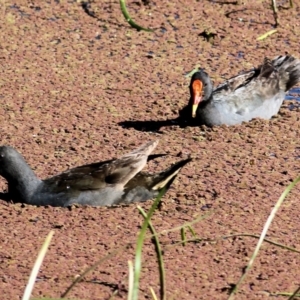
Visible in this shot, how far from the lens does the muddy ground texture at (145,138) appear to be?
6.66 metres

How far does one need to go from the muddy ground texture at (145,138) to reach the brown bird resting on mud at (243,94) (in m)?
0.14

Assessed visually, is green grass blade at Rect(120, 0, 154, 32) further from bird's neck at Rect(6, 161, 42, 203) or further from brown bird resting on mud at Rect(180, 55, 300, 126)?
bird's neck at Rect(6, 161, 42, 203)

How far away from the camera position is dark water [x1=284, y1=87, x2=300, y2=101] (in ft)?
34.4

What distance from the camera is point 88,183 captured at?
762 cm

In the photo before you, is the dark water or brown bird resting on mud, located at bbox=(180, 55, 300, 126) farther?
the dark water

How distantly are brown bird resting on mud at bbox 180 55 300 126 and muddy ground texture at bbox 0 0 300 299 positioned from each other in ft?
0.48

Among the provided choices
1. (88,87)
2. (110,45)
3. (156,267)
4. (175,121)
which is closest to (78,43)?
(110,45)

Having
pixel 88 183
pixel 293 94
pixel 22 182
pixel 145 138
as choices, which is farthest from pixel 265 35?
pixel 22 182

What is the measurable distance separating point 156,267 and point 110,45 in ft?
16.3

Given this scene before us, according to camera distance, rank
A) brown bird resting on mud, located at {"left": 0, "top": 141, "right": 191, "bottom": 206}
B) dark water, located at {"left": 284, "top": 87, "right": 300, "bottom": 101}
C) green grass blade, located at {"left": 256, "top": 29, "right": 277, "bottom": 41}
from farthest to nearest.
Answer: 1. green grass blade, located at {"left": 256, "top": 29, "right": 277, "bottom": 41}
2. dark water, located at {"left": 284, "top": 87, "right": 300, "bottom": 101}
3. brown bird resting on mud, located at {"left": 0, "top": 141, "right": 191, "bottom": 206}

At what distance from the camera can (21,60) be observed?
10.8 m

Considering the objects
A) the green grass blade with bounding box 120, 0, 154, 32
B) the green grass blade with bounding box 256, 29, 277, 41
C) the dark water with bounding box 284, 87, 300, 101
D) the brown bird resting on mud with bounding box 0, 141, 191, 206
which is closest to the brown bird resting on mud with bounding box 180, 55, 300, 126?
the dark water with bounding box 284, 87, 300, 101

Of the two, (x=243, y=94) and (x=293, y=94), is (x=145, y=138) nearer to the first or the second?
(x=243, y=94)

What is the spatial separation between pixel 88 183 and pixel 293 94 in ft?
11.8
